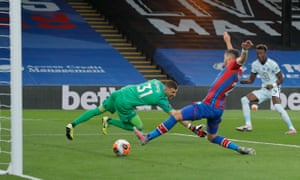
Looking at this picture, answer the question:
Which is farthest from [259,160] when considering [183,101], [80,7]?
[80,7]

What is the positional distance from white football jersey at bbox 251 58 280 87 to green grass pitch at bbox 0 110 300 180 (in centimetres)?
126

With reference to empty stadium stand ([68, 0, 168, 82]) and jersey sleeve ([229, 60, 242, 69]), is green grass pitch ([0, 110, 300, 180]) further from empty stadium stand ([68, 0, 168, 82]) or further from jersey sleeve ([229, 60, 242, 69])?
empty stadium stand ([68, 0, 168, 82])

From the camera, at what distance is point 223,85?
564 inches

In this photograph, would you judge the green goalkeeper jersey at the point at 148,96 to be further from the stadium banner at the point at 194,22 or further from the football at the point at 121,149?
the stadium banner at the point at 194,22

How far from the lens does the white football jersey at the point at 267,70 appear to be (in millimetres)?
20906

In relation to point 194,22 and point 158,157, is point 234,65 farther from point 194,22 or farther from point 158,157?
point 194,22

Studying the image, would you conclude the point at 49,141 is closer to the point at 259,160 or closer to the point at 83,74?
the point at 259,160

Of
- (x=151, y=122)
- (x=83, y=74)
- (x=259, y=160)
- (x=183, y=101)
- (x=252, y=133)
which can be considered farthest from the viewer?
(x=83, y=74)

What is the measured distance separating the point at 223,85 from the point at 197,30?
93.2ft

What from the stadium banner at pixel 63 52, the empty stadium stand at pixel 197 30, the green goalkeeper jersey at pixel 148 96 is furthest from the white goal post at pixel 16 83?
the empty stadium stand at pixel 197 30

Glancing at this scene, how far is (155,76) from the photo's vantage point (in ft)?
125

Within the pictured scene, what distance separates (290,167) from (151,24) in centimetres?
2989

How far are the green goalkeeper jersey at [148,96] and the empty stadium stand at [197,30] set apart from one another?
21.0m

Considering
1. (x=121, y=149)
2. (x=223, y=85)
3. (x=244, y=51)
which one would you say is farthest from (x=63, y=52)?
(x=244, y=51)
